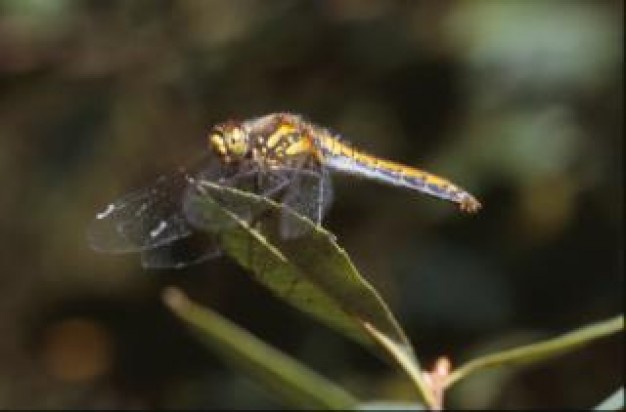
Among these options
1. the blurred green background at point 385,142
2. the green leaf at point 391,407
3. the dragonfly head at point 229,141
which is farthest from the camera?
the blurred green background at point 385,142

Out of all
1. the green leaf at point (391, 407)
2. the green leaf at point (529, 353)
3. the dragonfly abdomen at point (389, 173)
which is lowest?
the green leaf at point (391, 407)

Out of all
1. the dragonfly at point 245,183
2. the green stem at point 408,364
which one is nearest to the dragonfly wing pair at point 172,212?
the dragonfly at point 245,183

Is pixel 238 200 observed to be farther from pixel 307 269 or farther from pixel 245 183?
pixel 245 183

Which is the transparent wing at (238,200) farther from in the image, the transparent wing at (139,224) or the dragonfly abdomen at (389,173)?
the dragonfly abdomen at (389,173)

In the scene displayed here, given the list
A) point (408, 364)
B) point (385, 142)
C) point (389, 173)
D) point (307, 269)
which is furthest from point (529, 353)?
point (385, 142)

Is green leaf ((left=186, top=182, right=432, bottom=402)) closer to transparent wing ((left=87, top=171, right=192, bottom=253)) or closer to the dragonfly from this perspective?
the dragonfly

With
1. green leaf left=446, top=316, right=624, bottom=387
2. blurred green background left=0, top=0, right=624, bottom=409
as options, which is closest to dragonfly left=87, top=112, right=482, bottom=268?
green leaf left=446, top=316, right=624, bottom=387
